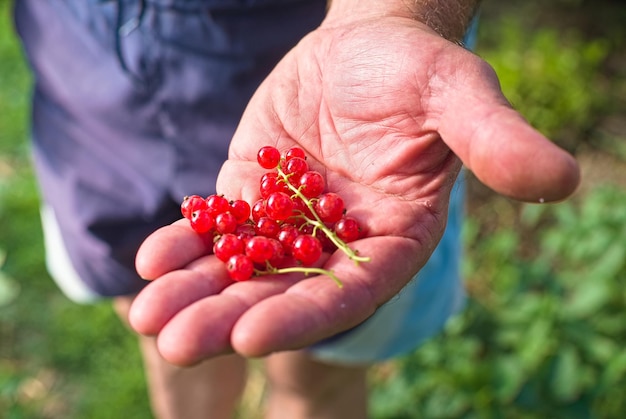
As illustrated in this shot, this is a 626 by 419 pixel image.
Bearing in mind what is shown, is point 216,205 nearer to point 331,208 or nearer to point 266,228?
point 266,228

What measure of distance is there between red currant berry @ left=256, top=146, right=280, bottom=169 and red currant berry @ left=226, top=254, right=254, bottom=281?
29 centimetres

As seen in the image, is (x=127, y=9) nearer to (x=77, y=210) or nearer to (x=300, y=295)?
(x=77, y=210)

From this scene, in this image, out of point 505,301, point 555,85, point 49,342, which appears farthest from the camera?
point 555,85

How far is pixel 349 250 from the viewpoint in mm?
1479

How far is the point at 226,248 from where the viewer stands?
1.53 m

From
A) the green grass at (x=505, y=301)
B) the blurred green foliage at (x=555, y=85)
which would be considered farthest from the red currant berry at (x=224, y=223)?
the blurred green foliage at (x=555, y=85)

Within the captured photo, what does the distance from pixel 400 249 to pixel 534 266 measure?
1.51 m

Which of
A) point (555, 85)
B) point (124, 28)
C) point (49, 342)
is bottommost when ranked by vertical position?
point (49, 342)

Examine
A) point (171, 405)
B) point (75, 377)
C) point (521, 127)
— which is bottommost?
point (75, 377)

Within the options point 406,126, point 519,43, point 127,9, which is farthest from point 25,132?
point 406,126

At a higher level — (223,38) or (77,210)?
(223,38)

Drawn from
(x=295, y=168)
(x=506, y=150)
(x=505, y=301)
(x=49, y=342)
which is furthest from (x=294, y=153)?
(x=49, y=342)

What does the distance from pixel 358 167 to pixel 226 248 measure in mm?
353

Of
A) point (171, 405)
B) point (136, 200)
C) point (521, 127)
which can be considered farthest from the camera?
point (171, 405)
